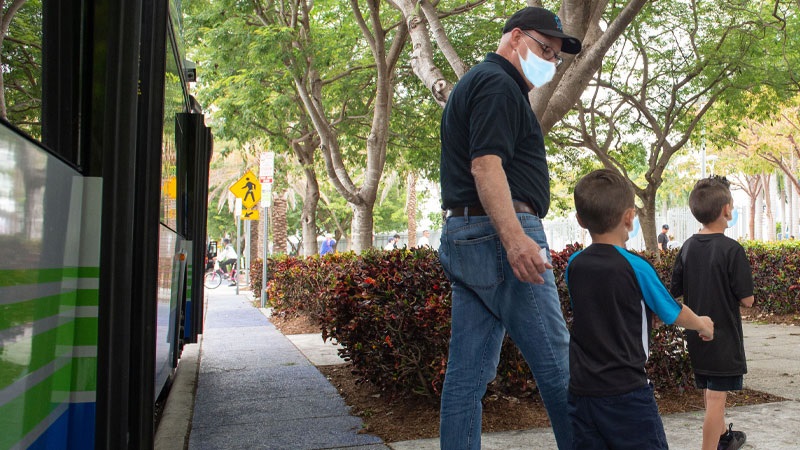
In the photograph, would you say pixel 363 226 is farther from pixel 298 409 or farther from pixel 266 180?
pixel 298 409

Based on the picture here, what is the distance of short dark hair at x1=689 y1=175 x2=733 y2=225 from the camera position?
413 cm

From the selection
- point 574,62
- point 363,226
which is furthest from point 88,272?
point 363,226

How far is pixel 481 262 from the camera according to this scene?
324 cm

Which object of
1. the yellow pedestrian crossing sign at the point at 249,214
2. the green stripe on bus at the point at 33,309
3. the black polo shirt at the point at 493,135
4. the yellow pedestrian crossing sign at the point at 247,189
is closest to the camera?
the green stripe on bus at the point at 33,309

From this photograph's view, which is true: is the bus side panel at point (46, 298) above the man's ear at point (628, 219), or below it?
below

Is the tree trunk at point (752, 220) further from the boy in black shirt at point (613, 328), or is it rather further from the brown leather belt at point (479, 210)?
the boy in black shirt at point (613, 328)

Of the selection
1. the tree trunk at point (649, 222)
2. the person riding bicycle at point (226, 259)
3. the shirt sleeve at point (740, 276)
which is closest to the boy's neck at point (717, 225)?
the shirt sleeve at point (740, 276)

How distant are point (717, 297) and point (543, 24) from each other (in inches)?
69.3

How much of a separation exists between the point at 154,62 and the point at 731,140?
1675cm

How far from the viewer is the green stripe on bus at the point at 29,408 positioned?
1.81 meters

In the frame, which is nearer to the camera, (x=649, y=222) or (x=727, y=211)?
(x=727, y=211)

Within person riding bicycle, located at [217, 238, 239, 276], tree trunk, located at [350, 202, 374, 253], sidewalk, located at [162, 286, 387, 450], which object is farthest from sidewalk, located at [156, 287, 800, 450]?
person riding bicycle, located at [217, 238, 239, 276]

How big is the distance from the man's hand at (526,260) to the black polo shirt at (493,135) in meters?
0.37

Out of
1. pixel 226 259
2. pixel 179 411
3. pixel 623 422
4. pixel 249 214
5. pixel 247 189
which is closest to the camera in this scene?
pixel 623 422
